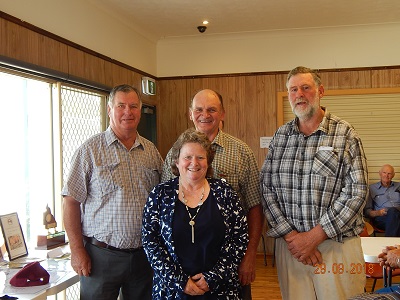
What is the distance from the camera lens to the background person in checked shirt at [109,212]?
235 centimetres

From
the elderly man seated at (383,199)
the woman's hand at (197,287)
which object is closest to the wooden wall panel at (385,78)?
the elderly man seated at (383,199)

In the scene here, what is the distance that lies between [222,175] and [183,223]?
0.45m

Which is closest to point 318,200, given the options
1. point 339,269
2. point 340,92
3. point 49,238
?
point 339,269

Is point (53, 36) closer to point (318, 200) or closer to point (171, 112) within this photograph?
point (318, 200)

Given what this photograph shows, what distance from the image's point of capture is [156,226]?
2070 millimetres

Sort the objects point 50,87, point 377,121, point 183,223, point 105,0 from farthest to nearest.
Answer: point 377,121
point 105,0
point 50,87
point 183,223

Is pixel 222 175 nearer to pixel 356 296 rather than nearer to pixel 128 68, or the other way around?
pixel 356 296

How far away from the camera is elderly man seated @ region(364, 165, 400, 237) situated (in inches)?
208

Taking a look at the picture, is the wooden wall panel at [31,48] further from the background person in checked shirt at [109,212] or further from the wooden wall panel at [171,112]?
the wooden wall panel at [171,112]

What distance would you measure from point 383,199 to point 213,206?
4.11m

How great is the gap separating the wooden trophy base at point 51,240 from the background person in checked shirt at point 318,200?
164cm

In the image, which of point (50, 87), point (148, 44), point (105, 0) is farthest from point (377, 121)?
point (50, 87)

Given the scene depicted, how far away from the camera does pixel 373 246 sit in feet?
10.1

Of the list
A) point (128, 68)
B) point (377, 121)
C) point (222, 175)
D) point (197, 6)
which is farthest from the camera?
point (377, 121)
